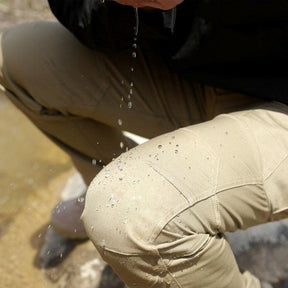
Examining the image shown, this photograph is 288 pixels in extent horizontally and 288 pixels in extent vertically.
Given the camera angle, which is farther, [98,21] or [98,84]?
[98,84]

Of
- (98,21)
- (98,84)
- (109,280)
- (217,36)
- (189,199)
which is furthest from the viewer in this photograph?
(109,280)

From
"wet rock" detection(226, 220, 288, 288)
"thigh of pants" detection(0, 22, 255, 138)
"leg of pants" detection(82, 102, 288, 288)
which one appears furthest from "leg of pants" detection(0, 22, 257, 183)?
"wet rock" detection(226, 220, 288, 288)

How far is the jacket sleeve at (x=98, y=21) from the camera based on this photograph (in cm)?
132

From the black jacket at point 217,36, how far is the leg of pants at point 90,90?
0.29ft

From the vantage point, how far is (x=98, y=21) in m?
1.35

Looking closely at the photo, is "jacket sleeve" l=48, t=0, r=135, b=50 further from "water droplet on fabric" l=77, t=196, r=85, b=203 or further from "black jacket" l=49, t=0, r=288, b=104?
"water droplet on fabric" l=77, t=196, r=85, b=203

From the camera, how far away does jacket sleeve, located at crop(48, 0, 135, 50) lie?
132cm

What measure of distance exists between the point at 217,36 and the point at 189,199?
38 centimetres

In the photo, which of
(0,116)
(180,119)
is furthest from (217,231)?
(0,116)

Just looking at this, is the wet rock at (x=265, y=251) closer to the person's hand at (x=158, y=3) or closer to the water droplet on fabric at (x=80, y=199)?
the water droplet on fabric at (x=80, y=199)

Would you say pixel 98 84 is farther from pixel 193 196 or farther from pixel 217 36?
pixel 193 196

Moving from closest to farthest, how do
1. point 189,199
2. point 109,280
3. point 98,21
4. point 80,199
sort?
1. point 189,199
2. point 98,21
3. point 109,280
4. point 80,199

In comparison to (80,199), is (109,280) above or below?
below

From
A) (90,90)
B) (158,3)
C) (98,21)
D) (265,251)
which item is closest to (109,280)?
(265,251)
